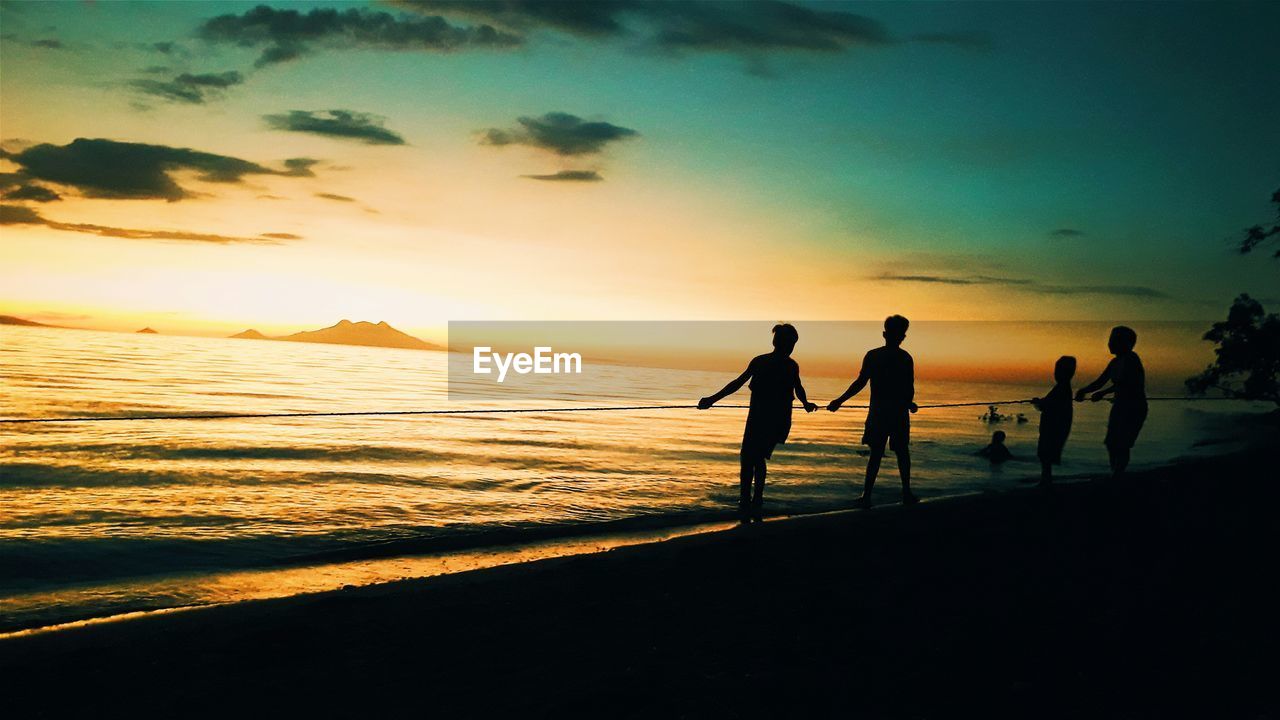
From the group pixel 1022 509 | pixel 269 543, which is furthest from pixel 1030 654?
pixel 269 543

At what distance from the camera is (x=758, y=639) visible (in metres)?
4.77

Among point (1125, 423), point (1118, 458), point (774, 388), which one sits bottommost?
point (1118, 458)

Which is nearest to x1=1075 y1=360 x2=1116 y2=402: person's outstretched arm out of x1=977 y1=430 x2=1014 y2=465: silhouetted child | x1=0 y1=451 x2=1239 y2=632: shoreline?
x1=0 y1=451 x2=1239 y2=632: shoreline

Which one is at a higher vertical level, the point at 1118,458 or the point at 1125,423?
the point at 1125,423

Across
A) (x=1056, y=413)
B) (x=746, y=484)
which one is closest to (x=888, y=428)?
(x=746, y=484)

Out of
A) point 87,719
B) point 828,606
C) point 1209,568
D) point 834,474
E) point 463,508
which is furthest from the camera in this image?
point 834,474

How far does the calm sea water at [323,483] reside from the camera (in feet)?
29.4

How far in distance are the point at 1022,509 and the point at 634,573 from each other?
5116 millimetres

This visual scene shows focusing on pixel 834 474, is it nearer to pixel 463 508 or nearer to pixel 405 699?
pixel 463 508

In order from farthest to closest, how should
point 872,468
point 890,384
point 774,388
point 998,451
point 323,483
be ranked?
point 998,451, point 323,483, point 872,468, point 890,384, point 774,388

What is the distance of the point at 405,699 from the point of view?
4.21m

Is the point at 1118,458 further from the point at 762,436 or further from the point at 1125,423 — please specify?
the point at 762,436

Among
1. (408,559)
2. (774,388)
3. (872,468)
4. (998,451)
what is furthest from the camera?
(998,451)

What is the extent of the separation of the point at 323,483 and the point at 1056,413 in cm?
1315
